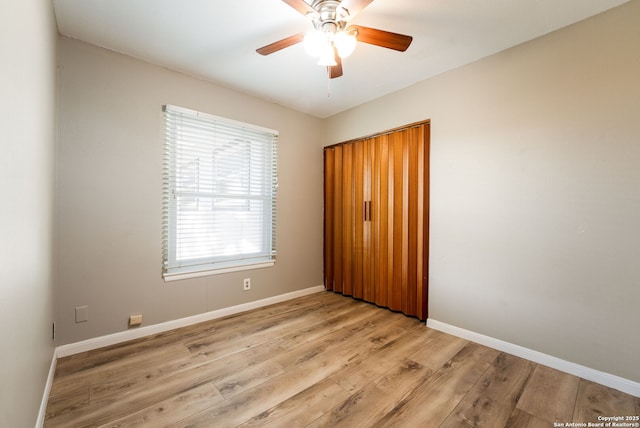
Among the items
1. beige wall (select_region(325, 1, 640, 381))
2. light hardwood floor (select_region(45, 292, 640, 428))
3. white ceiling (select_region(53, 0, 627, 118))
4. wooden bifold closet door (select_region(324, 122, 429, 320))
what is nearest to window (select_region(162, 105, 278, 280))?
white ceiling (select_region(53, 0, 627, 118))

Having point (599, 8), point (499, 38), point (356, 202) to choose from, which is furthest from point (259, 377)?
point (599, 8)

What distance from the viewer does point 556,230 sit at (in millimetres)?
1940

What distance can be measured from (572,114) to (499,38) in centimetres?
78

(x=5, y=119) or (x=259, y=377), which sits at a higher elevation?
(x=5, y=119)

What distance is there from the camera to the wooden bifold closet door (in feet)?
8.98

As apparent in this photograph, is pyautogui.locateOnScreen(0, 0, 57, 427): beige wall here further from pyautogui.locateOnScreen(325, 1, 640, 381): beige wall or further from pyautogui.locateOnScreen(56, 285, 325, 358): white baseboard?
pyautogui.locateOnScreen(325, 1, 640, 381): beige wall

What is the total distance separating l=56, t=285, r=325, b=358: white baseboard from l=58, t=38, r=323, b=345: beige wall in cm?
5

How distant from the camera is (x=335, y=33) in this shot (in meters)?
1.62

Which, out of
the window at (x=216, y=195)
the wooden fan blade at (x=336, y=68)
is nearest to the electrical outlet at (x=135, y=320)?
the window at (x=216, y=195)

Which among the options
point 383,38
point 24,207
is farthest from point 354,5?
point 24,207

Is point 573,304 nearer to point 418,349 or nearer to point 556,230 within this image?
point 556,230

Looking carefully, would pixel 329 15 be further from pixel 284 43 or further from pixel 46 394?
pixel 46 394

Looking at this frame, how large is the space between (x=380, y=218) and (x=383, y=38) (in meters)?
1.86

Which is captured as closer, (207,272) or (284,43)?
(284,43)
